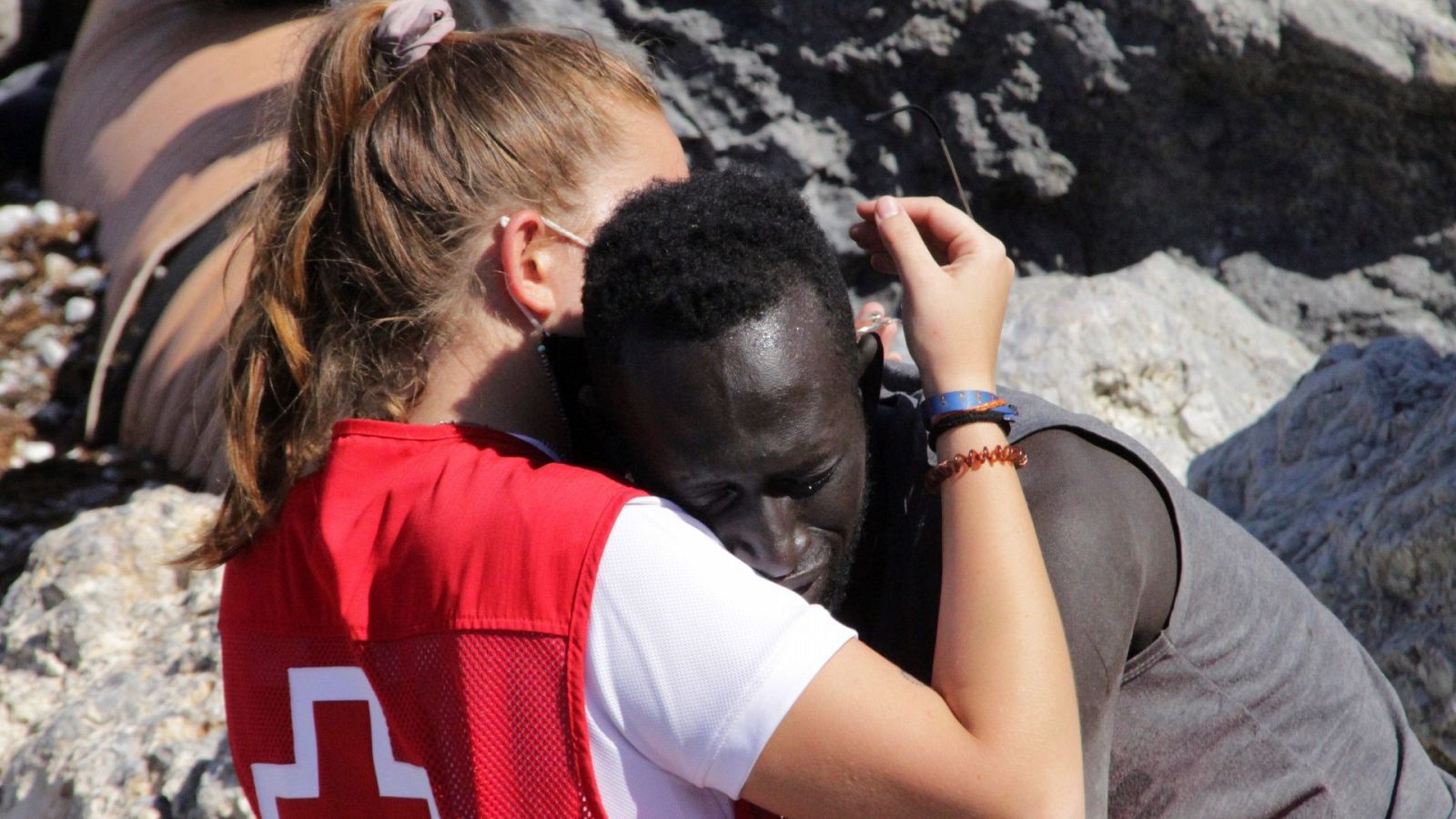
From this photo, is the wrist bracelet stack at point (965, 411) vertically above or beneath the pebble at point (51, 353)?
above

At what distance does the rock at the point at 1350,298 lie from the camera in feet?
11.8

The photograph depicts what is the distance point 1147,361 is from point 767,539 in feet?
6.70

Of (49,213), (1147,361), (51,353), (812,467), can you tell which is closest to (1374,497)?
(1147,361)

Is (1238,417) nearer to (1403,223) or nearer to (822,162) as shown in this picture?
(1403,223)

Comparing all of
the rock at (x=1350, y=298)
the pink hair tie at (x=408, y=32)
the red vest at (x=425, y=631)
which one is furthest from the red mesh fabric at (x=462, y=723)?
the rock at (x=1350, y=298)

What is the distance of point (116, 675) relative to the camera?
Result: 9.62ft

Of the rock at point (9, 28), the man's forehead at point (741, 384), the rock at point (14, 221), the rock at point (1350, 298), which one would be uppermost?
the man's forehead at point (741, 384)

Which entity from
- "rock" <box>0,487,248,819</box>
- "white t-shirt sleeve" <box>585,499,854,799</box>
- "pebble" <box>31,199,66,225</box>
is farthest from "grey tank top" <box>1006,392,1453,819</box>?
"pebble" <box>31,199,66,225</box>

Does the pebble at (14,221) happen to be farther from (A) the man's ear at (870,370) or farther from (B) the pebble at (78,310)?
(A) the man's ear at (870,370)

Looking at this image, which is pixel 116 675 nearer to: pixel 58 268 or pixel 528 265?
pixel 528 265

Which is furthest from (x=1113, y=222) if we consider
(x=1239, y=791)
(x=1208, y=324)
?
(x=1239, y=791)

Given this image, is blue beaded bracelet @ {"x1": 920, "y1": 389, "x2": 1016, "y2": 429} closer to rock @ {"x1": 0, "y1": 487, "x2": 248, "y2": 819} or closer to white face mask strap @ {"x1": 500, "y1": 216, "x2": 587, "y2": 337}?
white face mask strap @ {"x1": 500, "y1": 216, "x2": 587, "y2": 337}

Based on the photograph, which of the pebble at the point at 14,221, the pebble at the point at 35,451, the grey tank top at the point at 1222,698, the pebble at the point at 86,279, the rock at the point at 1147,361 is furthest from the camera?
the pebble at the point at 14,221

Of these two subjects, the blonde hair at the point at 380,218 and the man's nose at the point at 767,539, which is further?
the blonde hair at the point at 380,218
